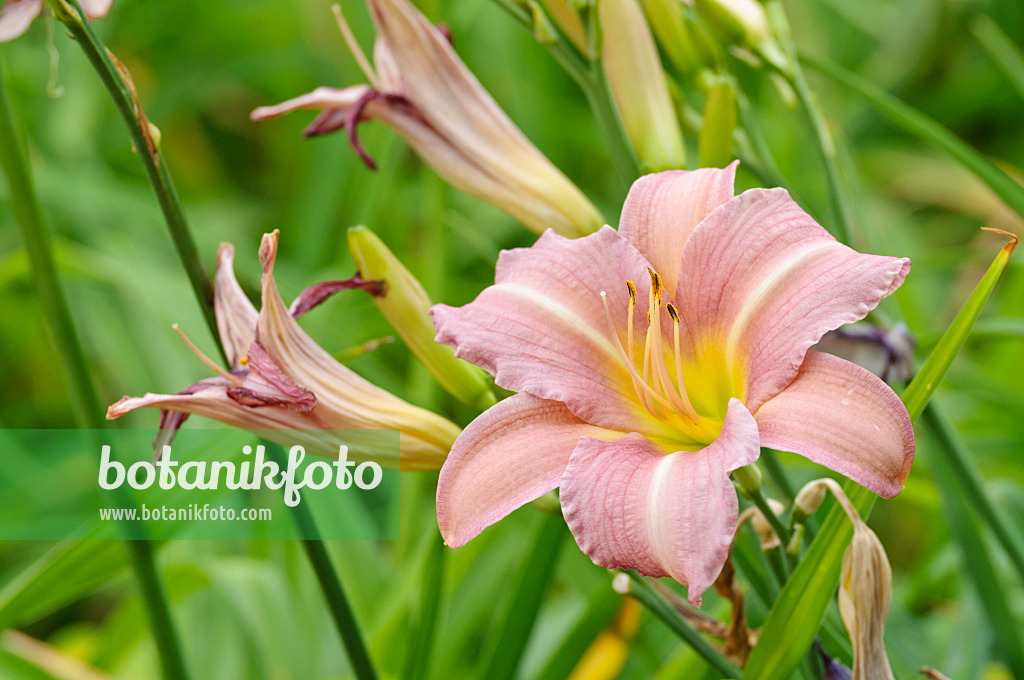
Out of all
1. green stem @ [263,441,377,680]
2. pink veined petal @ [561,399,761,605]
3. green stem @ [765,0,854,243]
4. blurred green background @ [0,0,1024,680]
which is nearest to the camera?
pink veined petal @ [561,399,761,605]

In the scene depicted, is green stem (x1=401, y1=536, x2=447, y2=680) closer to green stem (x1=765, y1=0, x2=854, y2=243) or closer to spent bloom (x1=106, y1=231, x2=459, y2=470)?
spent bloom (x1=106, y1=231, x2=459, y2=470)

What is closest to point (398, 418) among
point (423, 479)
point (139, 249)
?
point (423, 479)

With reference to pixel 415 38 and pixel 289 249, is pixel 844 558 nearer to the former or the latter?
pixel 415 38

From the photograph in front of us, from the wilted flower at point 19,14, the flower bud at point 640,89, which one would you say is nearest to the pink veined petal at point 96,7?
the wilted flower at point 19,14

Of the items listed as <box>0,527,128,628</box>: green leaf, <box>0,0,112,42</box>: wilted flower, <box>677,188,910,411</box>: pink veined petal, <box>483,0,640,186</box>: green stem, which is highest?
<box>0,0,112,42</box>: wilted flower

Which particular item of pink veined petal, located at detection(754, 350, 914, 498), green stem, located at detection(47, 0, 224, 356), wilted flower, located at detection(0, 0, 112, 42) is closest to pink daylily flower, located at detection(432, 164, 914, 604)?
pink veined petal, located at detection(754, 350, 914, 498)

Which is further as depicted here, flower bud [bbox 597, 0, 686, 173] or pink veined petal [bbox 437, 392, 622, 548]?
flower bud [bbox 597, 0, 686, 173]
